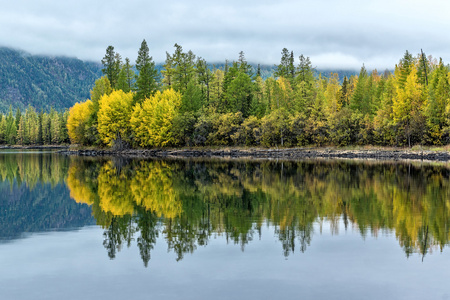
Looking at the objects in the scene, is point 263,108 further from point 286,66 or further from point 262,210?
point 262,210

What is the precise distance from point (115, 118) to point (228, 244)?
93.3 m

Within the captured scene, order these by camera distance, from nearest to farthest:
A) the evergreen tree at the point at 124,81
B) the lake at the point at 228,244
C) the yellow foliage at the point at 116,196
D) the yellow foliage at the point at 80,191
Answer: the lake at the point at 228,244 < the yellow foliage at the point at 116,196 < the yellow foliage at the point at 80,191 < the evergreen tree at the point at 124,81

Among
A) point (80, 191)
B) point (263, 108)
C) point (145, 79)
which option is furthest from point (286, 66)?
point (80, 191)

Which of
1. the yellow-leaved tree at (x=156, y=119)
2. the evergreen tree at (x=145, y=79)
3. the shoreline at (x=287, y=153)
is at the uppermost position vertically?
the evergreen tree at (x=145, y=79)

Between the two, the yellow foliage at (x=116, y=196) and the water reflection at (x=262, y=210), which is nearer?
the water reflection at (x=262, y=210)

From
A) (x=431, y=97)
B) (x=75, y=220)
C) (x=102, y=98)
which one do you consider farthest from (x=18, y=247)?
(x=102, y=98)

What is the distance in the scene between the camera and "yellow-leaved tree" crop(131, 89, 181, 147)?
327ft

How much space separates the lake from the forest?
55.0m

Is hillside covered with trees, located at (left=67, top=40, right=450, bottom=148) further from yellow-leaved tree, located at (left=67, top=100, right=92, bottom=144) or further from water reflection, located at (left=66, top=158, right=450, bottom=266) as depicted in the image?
water reflection, located at (left=66, top=158, right=450, bottom=266)

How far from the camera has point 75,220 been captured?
71.8 feet

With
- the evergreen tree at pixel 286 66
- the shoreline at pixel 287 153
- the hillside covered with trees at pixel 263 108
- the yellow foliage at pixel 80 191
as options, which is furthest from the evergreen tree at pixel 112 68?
the yellow foliage at pixel 80 191

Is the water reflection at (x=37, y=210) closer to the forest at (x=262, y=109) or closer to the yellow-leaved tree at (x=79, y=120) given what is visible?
the forest at (x=262, y=109)

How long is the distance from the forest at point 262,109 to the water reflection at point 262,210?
47148 millimetres

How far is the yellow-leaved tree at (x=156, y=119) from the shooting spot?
327 feet
